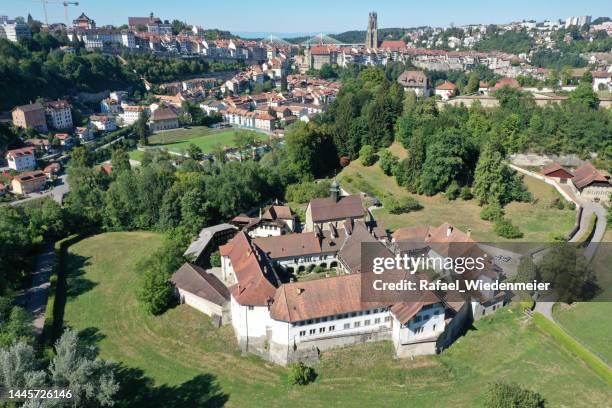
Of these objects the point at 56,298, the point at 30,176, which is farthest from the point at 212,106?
the point at 56,298

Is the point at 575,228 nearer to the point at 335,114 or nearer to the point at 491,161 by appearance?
the point at 491,161

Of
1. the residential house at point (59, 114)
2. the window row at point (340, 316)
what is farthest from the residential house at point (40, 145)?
the window row at point (340, 316)

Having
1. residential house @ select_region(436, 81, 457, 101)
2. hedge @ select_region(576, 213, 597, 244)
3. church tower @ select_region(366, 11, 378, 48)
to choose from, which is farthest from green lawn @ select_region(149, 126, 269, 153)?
church tower @ select_region(366, 11, 378, 48)

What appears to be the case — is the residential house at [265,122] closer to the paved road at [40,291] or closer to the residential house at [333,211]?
the residential house at [333,211]

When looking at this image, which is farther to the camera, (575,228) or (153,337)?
(575,228)

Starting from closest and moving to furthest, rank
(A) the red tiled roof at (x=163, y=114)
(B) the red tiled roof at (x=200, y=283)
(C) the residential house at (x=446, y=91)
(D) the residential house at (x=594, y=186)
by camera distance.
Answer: (B) the red tiled roof at (x=200, y=283), (D) the residential house at (x=594, y=186), (C) the residential house at (x=446, y=91), (A) the red tiled roof at (x=163, y=114)

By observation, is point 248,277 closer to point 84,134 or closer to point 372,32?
point 84,134

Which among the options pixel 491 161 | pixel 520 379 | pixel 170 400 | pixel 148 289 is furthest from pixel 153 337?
pixel 491 161
